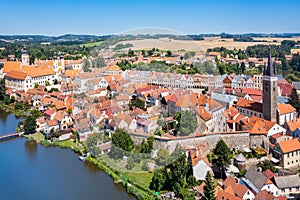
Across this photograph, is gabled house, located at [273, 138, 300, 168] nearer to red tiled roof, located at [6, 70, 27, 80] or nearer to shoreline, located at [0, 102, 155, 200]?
shoreline, located at [0, 102, 155, 200]

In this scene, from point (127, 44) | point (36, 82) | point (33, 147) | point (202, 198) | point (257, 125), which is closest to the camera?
point (127, 44)

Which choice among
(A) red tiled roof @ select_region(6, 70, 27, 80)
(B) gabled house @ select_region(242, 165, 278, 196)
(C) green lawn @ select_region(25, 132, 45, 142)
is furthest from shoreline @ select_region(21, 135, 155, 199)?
(A) red tiled roof @ select_region(6, 70, 27, 80)

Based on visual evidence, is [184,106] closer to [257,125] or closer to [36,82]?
[257,125]

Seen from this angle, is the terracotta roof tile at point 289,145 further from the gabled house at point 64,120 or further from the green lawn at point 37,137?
the green lawn at point 37,137

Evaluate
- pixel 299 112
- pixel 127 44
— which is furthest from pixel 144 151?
pixel 299 112

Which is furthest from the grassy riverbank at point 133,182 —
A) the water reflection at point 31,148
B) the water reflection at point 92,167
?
the water reflection at point 31,148

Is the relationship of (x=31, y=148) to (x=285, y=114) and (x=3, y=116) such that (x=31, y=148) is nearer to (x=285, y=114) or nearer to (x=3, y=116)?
(x=3, y=116)
